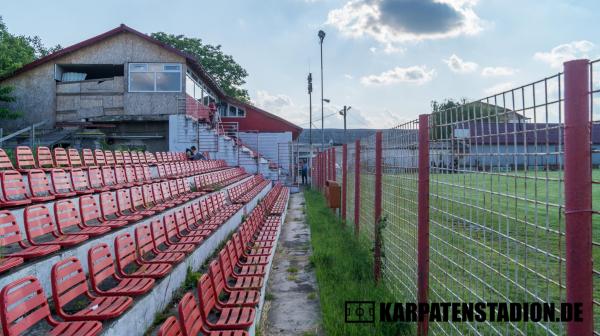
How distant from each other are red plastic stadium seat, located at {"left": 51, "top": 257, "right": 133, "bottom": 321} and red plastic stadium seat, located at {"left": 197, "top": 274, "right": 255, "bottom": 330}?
58cm

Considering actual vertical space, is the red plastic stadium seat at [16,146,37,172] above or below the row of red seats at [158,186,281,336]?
above

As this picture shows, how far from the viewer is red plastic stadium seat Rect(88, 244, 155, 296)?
3.69m

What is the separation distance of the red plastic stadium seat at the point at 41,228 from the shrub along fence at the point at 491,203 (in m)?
3.30

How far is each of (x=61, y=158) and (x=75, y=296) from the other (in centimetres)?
698

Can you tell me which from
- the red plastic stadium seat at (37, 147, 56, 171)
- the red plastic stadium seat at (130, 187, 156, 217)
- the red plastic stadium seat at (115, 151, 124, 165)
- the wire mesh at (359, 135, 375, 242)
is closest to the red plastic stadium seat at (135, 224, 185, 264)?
the red plastic stadium seat at (130, 187, 156, 217)

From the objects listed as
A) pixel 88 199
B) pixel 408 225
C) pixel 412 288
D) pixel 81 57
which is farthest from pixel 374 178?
pixel 81 57

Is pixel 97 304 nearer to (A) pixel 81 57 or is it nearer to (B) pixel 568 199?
(B) pixel 568 199

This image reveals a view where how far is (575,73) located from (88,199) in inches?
220

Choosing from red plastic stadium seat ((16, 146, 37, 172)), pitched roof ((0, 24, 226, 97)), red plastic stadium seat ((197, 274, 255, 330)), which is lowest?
red plastic stadium seat ((197, 274, 255, 330))

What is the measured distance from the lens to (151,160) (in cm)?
1340

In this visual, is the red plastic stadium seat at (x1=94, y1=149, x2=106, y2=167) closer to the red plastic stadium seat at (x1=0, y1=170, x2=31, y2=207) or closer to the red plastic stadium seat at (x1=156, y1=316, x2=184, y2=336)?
the red plastic stadium seat at (x1=0, y1=170, x2=31, y2=207)

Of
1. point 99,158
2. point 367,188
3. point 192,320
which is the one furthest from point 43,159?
point 192,320

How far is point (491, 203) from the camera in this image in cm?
273

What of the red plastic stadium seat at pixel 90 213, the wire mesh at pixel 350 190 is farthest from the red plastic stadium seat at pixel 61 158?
the wire mesh at pixel 350 190
